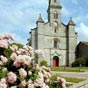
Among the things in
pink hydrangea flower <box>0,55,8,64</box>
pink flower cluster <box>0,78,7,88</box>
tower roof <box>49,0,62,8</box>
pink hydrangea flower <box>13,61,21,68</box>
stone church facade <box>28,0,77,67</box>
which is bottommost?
pink flower cluster <box>0,78,7,88</box>

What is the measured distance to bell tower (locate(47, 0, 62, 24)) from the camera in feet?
240

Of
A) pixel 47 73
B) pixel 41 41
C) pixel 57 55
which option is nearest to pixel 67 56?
pixel 57 55

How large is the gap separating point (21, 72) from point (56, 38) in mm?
64355

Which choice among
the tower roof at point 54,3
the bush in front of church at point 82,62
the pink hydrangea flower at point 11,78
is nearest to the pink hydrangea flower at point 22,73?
the pink hydrangea flower at point 11,78

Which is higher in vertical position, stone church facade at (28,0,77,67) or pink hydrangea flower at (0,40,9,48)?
stone church facade at (28,0,77,67)

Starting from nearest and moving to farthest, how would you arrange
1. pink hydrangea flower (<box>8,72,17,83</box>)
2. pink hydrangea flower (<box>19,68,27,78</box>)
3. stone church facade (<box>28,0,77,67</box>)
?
pink hydrangea flower (<box>8,72,17,83</box>)
pink hydrangea flower (<box>19,68,27,78</box>)
stone church facade (<box>28,0,77,67</box>)

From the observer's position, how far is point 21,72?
24.6ft

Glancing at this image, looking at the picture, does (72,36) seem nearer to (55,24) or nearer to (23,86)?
(55,24)

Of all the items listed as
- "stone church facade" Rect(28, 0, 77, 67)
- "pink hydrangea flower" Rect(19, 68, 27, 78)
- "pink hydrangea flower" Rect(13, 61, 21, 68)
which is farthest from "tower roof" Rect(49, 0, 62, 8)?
"pink hydrangea flower" Rect(19, 68, 27, 78)

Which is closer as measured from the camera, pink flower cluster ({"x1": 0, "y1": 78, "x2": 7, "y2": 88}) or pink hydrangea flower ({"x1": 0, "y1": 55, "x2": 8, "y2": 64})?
pink flower cluster ({"x1": 0, "y1": 78, "x2": 7, "y2": 88})

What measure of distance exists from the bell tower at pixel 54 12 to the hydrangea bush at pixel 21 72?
6453 cm

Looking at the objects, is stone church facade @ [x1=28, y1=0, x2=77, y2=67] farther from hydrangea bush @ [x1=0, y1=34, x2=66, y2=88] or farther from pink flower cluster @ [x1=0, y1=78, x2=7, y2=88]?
pink flower cluster @ [x1=0, y1=78, x2=7, y2=88]

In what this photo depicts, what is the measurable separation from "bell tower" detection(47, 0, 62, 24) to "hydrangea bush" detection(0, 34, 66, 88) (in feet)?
212

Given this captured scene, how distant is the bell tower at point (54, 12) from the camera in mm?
73062
